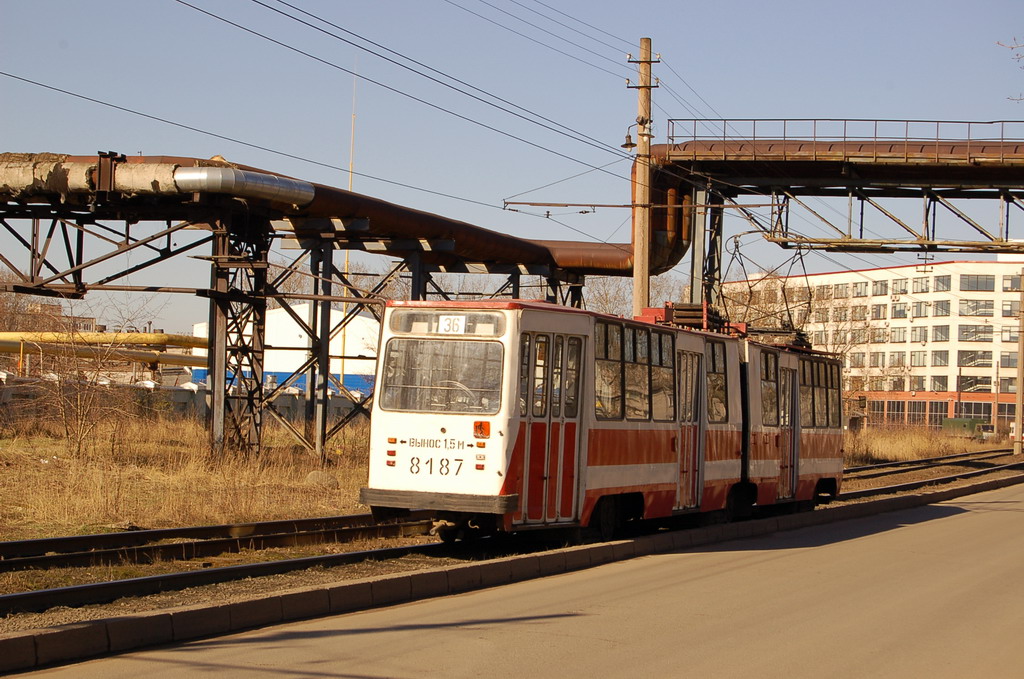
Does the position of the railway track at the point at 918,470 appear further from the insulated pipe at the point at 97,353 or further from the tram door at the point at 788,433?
the insulated pipe at the point at 97,353

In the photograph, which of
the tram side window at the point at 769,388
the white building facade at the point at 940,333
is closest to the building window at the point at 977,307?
the white building facade at the point at 940,333

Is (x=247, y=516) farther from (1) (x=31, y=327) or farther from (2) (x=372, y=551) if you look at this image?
(1) (x=31, y=327)

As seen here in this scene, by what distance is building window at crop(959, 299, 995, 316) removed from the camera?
99062mm

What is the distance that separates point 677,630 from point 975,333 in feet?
323

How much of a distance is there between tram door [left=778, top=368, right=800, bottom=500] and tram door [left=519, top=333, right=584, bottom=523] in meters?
8.24

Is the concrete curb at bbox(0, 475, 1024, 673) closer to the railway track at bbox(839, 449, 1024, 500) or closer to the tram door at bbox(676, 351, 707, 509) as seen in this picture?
the tram door at bbox(676, 351, 707, 509)

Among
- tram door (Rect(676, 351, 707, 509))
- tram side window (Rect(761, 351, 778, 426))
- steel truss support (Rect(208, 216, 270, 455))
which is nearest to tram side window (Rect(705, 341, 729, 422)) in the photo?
tram door (Rect(676, 351, 707, 509))

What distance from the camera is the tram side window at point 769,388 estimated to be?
20786 mm

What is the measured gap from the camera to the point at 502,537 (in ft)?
52.6

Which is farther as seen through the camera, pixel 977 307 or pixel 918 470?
pixel 977 307

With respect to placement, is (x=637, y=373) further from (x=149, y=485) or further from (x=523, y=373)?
(x=149, y=485)

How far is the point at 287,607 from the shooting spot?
9.61m

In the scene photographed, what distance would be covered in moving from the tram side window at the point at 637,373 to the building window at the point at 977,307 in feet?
295

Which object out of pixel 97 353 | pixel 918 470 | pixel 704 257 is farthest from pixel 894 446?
pixel 97 353
